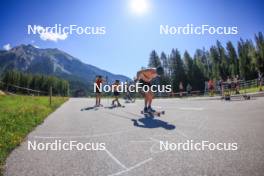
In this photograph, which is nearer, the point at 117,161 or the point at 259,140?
the point at 117,161

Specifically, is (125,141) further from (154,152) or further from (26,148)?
(26,148)

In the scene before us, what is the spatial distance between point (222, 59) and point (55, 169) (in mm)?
96431

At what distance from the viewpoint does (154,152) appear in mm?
5039

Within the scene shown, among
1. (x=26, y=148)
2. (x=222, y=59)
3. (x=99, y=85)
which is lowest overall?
(x=26, y=148)

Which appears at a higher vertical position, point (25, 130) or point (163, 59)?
point (163, 59)

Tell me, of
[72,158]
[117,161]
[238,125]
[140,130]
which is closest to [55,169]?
[72,158]

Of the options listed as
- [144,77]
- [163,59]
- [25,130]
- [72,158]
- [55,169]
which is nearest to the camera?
[55,169]
